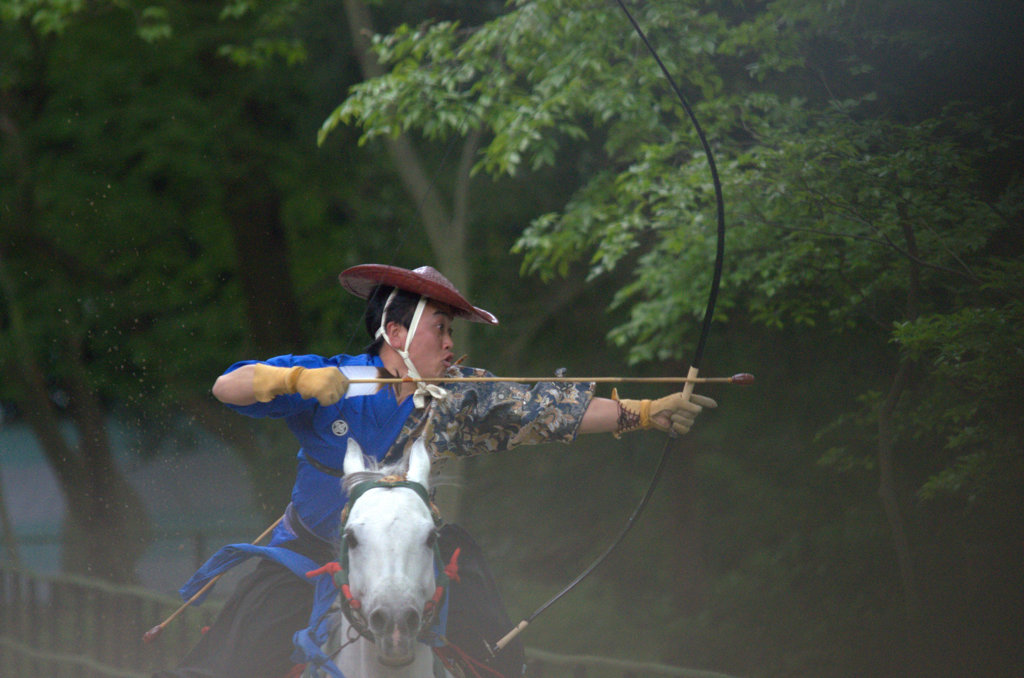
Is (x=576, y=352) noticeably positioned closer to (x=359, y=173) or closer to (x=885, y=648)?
(x=359, y=173)

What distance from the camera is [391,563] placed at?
5.97ft

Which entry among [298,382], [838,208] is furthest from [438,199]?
[298,382]

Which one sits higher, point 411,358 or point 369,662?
point 411,358

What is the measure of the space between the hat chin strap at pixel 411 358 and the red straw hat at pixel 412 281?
0.03 m

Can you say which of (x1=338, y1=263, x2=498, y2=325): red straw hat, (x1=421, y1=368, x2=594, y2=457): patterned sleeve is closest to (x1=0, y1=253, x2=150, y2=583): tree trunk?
(x1=338, y1=263, x2=498, y2=325): red straw hat

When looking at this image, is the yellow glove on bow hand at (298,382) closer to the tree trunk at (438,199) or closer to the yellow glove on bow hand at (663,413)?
the yellow glove on bow hand at (663,413)

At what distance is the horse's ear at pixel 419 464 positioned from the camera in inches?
78.5

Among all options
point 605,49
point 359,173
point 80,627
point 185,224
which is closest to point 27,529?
point 80,627

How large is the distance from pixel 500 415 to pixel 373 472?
407 mm

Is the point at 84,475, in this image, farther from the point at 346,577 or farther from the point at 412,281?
the point at 346,577

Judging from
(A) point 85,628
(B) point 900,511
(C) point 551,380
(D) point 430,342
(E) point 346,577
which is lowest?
(A) point 85,628

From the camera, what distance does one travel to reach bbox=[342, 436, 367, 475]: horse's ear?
2.00 metres

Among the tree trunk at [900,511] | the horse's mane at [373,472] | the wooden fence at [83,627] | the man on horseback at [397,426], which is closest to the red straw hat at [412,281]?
the man on horseback at [397,426]

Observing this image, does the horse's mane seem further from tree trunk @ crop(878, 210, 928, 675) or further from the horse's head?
tree trunk @ crop(878, 210, 928, 675)
